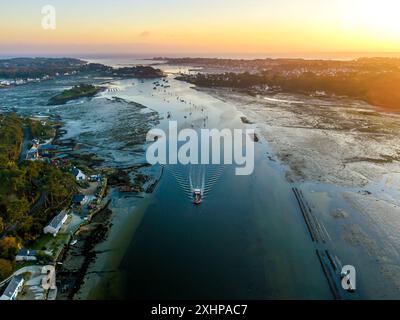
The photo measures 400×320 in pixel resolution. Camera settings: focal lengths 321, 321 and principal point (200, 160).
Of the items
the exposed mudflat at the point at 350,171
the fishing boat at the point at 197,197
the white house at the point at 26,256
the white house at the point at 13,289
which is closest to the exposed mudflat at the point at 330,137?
the exposed mudflat at the point at 350,171

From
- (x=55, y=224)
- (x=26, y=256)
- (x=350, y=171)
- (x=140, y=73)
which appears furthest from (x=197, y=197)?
(x=140, y=73)

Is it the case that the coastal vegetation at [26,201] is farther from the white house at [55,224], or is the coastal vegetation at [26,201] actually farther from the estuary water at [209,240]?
the estuary water at [209,240]

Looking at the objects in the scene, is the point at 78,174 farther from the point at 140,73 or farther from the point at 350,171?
the point at 140,73

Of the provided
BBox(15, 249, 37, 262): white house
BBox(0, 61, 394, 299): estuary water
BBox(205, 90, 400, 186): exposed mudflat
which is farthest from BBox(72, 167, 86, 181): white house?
BBox(205, 90, 400, 186): exposed mudflat

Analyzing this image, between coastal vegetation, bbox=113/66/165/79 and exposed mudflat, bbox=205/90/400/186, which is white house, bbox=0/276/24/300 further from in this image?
coastal vegetation, bbox=113/66/165/79

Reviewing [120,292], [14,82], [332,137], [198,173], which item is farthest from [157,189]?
[14,82]
